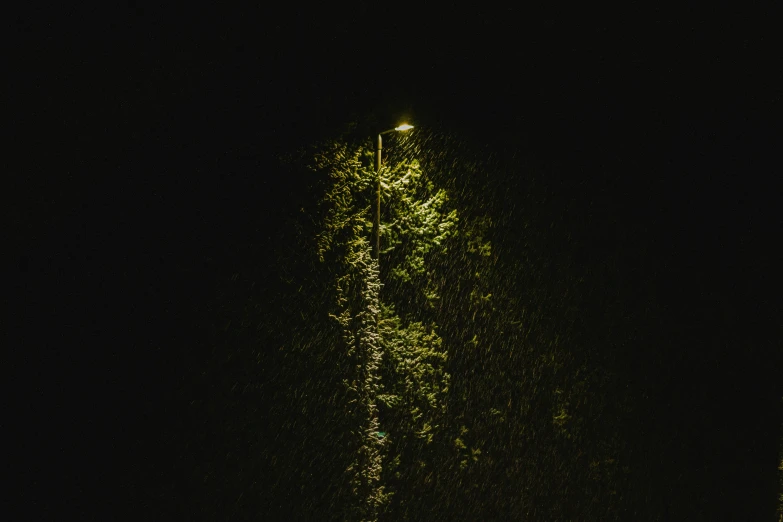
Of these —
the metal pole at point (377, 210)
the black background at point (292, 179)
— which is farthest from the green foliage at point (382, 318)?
the black background at point (292, 179)

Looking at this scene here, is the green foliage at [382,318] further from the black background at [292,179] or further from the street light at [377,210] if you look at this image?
the black background at [292,179]

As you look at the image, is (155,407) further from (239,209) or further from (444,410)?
(444,410)

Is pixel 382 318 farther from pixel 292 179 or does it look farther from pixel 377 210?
pixel 292 179

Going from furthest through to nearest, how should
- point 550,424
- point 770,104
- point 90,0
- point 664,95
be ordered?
point 770,104, point 664,95, point 550,424, point 90,0

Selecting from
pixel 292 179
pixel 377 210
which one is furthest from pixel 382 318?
pixel 292 179

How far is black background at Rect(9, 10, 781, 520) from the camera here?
2531 mm

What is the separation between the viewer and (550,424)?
204 inches

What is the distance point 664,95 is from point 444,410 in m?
4.16

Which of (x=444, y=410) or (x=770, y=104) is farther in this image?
(x=770, y=104)

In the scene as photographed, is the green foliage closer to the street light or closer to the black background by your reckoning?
the street light

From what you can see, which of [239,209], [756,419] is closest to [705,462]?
[756,419]

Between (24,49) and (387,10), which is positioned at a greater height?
(387,10)

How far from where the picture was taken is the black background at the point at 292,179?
2531 mm

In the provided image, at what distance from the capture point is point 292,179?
3498 mm
